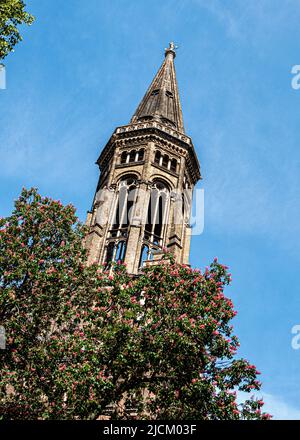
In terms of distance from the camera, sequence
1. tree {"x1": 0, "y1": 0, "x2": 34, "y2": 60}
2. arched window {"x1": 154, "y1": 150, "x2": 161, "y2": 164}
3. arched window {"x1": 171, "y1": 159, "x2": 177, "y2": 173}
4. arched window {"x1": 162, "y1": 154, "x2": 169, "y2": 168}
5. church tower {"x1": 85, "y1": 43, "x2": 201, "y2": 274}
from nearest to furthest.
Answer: tree {"x1": 0, "y1": 0, "x2": 34, "y2": 60}
church tower {"x1": 85, "y1": 43, "x2": 201, "y2": 274}
arched window {"x1": 154, "y1": 150, "x2": 161, "y2": 164}
arched window {"x1": 162, "y1": 154, "x2": 169, "y2": 168}
arched window {"x1": 171, "y1": 159, "x2": 177, "y2": 173}

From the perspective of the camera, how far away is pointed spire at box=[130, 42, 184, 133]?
4616 centimetres

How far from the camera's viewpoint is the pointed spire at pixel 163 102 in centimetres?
4616

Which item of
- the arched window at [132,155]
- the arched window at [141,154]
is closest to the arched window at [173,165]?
the arched window at [141,154]

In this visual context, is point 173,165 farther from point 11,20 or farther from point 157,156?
point 11,20

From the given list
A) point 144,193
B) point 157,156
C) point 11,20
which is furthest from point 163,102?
point 11,20

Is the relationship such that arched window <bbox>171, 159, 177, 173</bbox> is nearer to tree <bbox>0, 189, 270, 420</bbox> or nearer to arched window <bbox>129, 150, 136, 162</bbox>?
arched window <bbox>129, 150, 136, 162</bbox>

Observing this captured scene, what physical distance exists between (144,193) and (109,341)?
75.4ft

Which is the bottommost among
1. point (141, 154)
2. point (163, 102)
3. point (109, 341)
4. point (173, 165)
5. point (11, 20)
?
point (109, 341)

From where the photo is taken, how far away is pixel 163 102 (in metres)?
48.0

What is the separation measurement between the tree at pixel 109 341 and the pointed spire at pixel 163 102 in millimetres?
29725

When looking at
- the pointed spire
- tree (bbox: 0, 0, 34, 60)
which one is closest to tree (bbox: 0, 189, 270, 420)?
tree (bbox: 0, 0, 34, 60)

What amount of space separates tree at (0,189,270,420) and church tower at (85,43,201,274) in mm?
15026

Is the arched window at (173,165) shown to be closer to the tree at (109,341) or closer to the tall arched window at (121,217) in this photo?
the tall arched window at (121,217)
